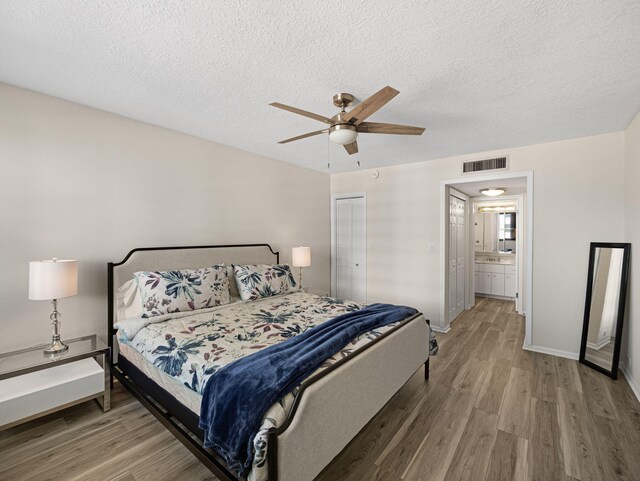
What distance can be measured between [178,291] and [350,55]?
7.93ft

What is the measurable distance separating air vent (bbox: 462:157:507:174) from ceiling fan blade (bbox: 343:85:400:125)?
258cm

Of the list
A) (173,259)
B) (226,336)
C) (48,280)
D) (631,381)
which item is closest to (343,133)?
(226,336)

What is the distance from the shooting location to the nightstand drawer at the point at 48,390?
201 centimetres

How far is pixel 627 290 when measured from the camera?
10.1ft

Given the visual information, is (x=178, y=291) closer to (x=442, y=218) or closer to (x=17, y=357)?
(x=17, y=357)

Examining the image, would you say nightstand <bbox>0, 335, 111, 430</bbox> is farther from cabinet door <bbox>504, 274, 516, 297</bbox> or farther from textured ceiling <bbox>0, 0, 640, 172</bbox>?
cabinet door <bbox>504, 274, 516, 297</bbox>

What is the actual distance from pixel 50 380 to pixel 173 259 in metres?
1.36

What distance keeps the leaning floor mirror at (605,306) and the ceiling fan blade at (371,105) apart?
3037 millimetres

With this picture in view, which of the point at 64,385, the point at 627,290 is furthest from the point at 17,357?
the point at 627,290

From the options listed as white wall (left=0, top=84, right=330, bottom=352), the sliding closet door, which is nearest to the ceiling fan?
white wall (left=0, top=84, right=330, bottom=352)

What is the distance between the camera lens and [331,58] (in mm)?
1922

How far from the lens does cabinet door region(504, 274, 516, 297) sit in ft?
20.3

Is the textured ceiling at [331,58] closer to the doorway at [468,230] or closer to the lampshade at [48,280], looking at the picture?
the doorway at [468,230]

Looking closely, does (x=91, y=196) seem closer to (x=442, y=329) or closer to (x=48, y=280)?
(x=48, y=280)
